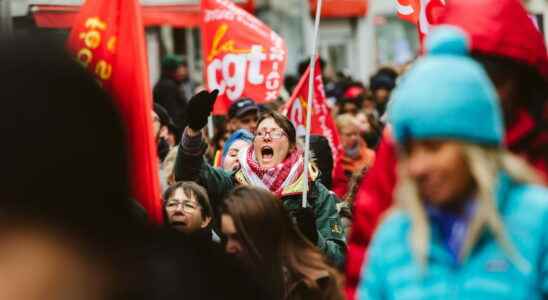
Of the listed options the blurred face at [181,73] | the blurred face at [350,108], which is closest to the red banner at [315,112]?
the blurred face at [350,108]

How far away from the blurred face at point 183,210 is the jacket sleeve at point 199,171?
9.2 inches

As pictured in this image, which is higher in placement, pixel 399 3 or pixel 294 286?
pixel 399 3

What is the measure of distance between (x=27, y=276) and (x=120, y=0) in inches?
171

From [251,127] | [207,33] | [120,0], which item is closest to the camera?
[120,0]

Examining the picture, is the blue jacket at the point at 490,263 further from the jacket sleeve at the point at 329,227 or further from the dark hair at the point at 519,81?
the jacket sleeve at the point at 329,227

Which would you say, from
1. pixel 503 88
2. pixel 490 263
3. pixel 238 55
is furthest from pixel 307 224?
pixel 238 55

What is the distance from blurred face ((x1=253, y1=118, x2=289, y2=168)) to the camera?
7.63 meters

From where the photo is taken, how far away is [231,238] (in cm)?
459

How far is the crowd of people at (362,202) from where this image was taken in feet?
5.57

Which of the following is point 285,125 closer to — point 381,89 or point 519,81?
point 519,81

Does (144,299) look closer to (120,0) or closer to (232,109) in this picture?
(120,0)

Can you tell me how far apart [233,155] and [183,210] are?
1.70 meters

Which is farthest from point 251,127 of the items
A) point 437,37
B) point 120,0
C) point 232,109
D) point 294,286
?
point 437,37

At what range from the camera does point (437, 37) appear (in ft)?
9.22
